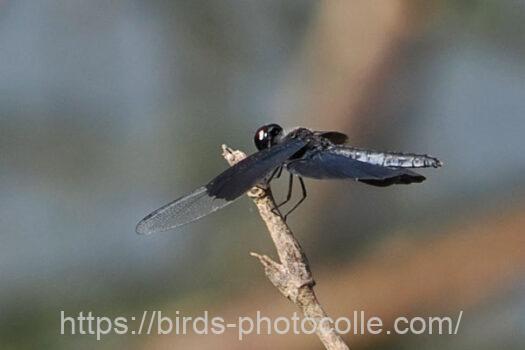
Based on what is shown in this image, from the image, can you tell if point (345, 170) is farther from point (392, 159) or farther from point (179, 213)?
point (179, 213)

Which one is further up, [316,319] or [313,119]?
[313,119]

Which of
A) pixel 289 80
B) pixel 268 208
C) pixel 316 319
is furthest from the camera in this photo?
pixel 289 80

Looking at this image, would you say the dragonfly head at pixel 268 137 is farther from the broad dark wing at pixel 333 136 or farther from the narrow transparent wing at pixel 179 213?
the narrow transparent wing at pixel 179 213

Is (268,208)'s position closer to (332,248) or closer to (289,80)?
(332,248)

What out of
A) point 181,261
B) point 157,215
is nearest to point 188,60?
point 181,261

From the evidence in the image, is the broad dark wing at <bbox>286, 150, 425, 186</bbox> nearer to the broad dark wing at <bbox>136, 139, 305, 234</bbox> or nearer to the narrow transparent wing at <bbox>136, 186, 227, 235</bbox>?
the broad dark wing at <bbox>136, 139, 305, 234</bbox>

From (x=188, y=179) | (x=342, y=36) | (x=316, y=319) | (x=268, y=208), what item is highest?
(x=342, y=36)

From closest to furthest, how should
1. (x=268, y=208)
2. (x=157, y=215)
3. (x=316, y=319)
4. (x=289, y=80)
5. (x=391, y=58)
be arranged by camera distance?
(x=316, y=319) < (x=268, y=208) < (x=157, y=215) < (x=391, y=58) < (x=289, y=80)
